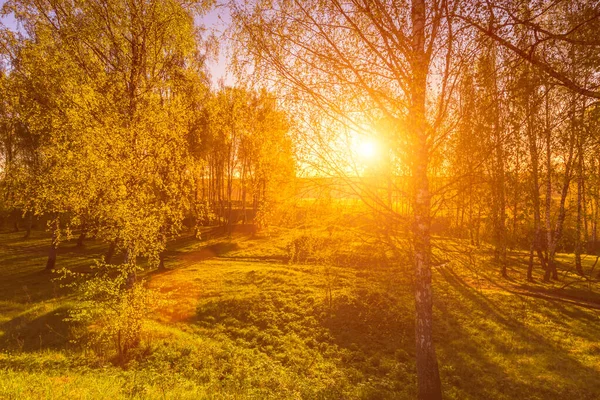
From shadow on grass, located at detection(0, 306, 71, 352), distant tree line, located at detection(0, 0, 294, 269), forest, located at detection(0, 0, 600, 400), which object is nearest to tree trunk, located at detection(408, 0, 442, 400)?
forest, located at detection(0, 0, 600, 400)

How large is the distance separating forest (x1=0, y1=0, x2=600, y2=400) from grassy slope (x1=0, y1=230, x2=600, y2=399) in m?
0.11

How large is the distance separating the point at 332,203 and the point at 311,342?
27.3 feet

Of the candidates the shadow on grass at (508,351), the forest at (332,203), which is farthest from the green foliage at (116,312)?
the shadow on grass at (508,351)

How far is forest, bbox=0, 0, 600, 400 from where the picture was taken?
6.84 meters

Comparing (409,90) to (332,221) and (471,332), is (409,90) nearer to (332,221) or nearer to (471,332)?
(332,221)

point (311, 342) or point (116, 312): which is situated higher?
point (116, 312)

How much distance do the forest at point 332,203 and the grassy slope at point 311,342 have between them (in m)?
0.11

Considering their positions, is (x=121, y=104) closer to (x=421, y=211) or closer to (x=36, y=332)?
(x=36, y=332)


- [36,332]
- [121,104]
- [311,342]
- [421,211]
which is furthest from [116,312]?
[421,211]

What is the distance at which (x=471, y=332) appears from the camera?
50.0 ft

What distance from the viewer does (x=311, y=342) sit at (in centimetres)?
1411

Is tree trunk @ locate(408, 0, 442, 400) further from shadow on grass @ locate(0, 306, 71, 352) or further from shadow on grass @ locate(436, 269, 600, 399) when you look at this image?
shadow on grass @ locate(0, 306, 71, 352)

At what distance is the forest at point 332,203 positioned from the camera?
6836mm

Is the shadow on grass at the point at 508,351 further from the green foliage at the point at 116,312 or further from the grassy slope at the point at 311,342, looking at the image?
the green foliage at the point at 116,312
